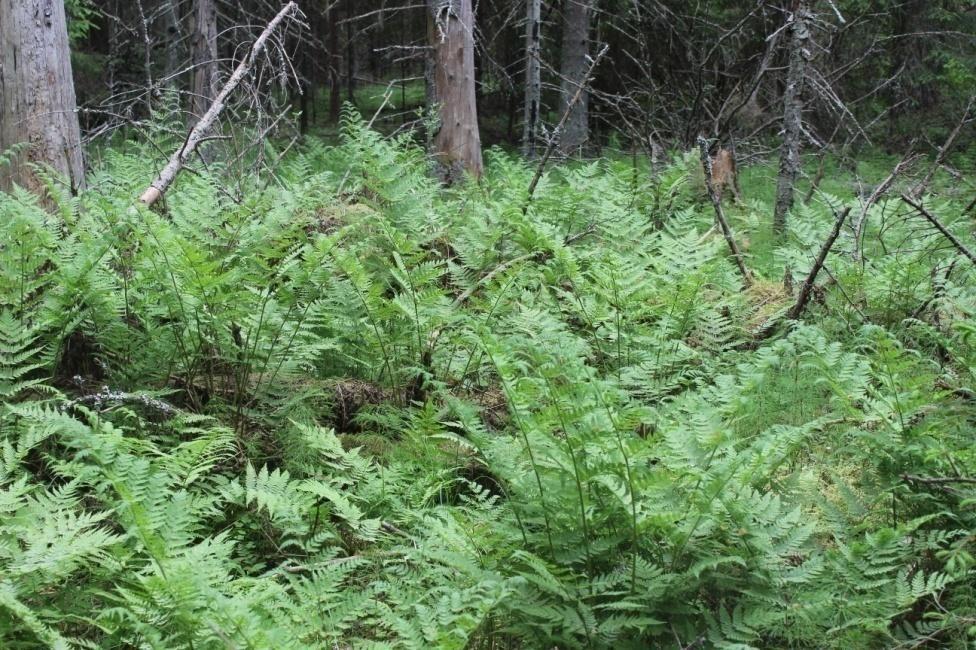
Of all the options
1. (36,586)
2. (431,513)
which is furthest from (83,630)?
(431,513)

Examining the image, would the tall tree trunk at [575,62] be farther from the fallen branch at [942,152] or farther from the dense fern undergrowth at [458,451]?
the dense fern undergrowth at [458,451]

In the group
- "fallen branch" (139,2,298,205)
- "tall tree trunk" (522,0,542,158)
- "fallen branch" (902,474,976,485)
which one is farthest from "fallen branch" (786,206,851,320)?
"tall tree trunk" (522,0,542,158)

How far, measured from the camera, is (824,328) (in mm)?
→ 5270

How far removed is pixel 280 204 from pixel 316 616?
11.3ft

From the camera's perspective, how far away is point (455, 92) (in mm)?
10250

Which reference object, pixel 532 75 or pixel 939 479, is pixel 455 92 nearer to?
pixel 532 75

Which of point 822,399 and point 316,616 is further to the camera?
point 822,399

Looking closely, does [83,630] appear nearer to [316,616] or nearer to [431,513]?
[316,616]

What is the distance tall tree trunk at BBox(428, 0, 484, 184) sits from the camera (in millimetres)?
10055

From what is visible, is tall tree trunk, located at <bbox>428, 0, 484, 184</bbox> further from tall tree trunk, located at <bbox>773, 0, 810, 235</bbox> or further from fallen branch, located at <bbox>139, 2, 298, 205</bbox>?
fallen branch, located at <bbox>139, 2, 298, 205</bbox>

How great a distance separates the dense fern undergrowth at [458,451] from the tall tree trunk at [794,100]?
7.74 feet

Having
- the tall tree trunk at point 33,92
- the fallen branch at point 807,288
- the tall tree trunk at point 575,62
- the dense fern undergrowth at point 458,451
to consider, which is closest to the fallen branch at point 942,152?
the dense fern undergrowth at point 458,451

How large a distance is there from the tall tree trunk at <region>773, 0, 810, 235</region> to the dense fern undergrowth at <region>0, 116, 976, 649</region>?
2.36 metres

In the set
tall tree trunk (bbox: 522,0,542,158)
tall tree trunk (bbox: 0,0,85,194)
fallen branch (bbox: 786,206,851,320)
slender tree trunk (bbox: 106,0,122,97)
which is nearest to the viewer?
fallen branch (bbox: 786,206,851,320)
